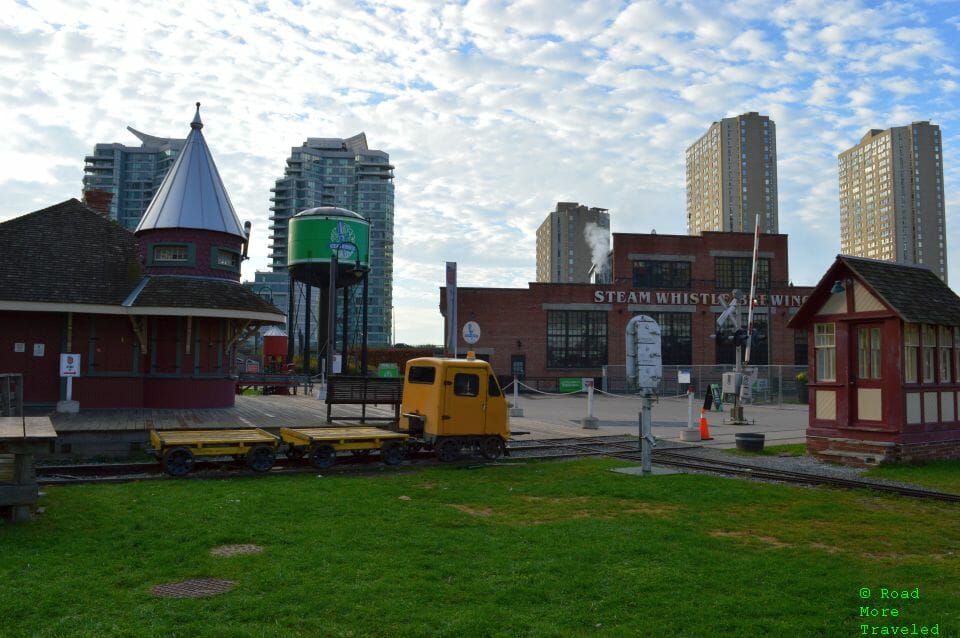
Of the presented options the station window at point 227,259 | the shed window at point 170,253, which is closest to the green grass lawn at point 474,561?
the shed window at point 170,253

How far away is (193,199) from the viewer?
23.9 m

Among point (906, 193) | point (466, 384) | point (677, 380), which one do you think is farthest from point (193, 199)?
point (906, 193)

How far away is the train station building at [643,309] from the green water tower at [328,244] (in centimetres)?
1241

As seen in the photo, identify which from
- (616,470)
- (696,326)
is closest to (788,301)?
(696,326)

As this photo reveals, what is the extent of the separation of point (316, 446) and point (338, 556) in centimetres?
702

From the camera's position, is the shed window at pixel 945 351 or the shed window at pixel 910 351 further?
the shed window at pixel 945 351

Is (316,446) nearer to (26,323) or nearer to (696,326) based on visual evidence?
(26,323)

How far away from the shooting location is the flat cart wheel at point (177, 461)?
1315 centimetres

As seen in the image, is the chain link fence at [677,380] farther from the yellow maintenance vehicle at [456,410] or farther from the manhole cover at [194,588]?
the manhole cover at [194,588]

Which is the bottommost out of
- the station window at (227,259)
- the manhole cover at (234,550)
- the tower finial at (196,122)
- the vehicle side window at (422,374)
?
the manhole cover at (234,550)

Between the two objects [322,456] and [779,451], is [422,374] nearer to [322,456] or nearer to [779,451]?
[322,456]

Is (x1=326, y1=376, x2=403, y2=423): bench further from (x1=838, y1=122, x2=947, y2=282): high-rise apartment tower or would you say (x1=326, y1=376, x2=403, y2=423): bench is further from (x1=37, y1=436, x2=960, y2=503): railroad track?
(x1=838, y1=122, x2=947, y2=282): high-rise apartment tower

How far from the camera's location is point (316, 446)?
1451 cm

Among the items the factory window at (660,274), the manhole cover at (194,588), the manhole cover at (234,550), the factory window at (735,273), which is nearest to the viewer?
the manhole cover at (194,588)
